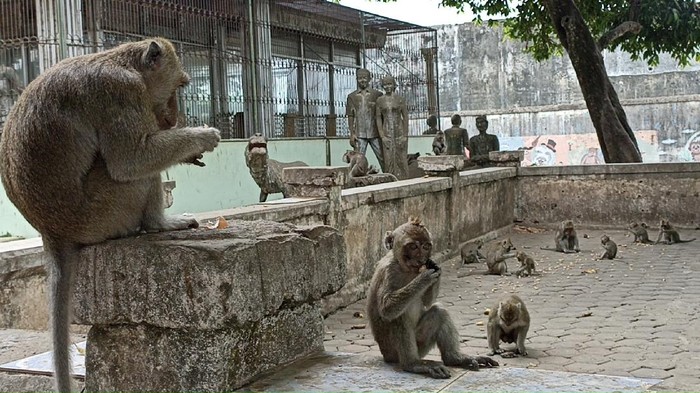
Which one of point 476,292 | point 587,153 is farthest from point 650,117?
point 476,292

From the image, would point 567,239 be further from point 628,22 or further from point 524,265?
point 628,22

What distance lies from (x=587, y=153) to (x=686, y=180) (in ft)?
48.4

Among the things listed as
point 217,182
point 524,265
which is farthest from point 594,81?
point 217,182

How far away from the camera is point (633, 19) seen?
18.1 metres

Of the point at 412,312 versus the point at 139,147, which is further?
the point at 412,312

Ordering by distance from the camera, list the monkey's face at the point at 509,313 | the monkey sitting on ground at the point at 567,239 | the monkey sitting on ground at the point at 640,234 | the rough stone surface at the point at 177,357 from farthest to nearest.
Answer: the monkey sitting on ground at the point at 640,234
the monkey sitting on ground at the point at 567,239
the monkey's face at the point at 509,313
the rough stone surface at the point at 177,357

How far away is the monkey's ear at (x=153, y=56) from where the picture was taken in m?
3.92

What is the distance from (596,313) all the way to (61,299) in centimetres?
605

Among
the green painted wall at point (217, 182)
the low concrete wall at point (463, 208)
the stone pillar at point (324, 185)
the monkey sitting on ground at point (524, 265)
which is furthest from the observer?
the green painted wall at point (217, 182)

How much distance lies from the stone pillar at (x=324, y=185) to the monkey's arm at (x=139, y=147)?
4986mm

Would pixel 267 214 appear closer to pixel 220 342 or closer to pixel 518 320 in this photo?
pixel 518 320

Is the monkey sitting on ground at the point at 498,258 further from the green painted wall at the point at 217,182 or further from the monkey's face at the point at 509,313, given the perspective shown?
the green painted wall at the point at 217,182

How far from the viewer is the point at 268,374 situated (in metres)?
4.11

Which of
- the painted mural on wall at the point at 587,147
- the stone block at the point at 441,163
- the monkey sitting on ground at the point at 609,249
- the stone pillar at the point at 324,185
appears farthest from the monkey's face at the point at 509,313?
the painted mural on wall at the point at 587,147
